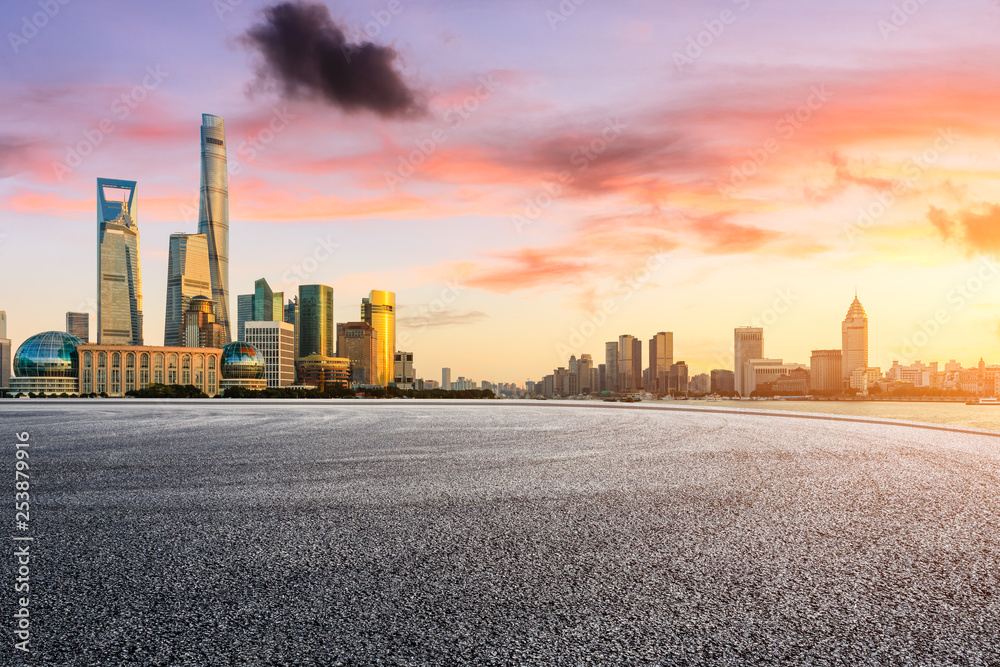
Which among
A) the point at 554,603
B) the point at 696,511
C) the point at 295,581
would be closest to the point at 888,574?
the point at 696,511

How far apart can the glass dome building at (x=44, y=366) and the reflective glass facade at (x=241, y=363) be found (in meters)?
28.4

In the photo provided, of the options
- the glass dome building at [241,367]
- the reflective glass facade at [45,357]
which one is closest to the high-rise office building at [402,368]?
the glass dome building at [241,367]

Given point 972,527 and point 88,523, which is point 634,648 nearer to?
point 972,527

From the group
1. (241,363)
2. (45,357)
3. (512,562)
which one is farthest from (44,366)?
(512,562)

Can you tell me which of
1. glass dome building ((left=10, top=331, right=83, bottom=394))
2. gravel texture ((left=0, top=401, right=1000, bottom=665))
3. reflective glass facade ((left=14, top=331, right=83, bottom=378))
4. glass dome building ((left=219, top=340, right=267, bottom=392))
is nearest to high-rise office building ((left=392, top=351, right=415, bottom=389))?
glass dome building ((left=219, top=340, right=267, bottom=392))

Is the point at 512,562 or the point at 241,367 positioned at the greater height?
the point at 241,367

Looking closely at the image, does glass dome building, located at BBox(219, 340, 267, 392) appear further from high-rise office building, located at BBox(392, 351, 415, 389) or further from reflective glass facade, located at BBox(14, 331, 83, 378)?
high-rise office building, located at BBox(392, 351, 415, 389)

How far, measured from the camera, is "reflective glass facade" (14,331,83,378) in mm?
119438

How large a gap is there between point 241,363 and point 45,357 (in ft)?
117

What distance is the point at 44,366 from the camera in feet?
393

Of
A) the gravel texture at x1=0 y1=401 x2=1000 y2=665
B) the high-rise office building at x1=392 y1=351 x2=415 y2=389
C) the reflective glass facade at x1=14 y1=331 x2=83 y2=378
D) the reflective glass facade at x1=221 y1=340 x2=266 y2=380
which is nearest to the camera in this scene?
the gravel texture at x1=0 y1=401 x2=1000 y2=665

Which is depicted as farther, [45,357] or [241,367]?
[241,367]

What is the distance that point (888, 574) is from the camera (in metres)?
6.63

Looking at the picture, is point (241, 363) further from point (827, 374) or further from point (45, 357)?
point (827, 374)
